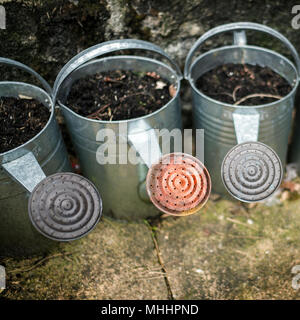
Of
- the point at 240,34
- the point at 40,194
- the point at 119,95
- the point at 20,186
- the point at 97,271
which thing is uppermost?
the point at 240,34

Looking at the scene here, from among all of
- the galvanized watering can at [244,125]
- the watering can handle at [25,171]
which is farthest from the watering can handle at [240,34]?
the watering can handle at [25,171]

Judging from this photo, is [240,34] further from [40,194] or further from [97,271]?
[97,271]

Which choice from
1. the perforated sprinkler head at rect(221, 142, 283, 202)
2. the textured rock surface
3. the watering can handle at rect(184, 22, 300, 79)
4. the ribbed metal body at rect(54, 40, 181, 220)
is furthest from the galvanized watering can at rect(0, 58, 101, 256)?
the watering can handle at rect(184, 22, 300, 79)

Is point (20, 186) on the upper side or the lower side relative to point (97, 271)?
upper

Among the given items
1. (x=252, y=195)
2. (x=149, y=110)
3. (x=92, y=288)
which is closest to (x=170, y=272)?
(x=92, y=288)

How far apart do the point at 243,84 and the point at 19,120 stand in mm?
1235

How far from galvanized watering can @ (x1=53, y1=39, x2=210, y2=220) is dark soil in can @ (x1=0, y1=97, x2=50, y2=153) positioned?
0.13 metres

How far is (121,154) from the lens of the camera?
1952mm

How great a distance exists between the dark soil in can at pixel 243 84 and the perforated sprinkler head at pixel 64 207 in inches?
37.4

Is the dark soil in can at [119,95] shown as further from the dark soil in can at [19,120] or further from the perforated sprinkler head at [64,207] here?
the perforated sprinkler head at [64,207]

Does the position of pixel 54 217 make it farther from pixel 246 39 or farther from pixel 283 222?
pixel 246 39

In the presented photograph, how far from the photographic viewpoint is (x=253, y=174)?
1.68 meters

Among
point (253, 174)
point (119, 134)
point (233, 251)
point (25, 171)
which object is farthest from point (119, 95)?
point (233, 251)

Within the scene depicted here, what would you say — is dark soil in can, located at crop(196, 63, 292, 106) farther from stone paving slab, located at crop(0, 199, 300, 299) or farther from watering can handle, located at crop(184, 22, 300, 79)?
stone paving slab, located at crop(0, 199, 300, 299)
